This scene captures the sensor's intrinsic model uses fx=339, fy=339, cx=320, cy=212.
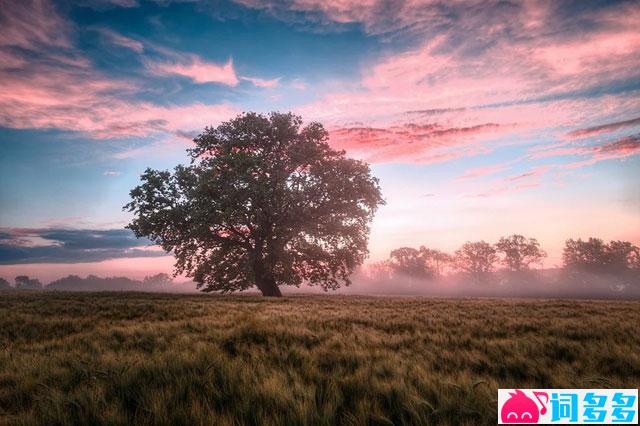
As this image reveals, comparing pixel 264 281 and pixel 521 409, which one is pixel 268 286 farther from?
pixel 521 409

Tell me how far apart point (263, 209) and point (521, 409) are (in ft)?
76.0

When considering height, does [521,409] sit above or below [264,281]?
above

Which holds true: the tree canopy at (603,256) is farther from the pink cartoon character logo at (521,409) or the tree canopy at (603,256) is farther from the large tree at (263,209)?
the pink cartoon character logo at (521,409)

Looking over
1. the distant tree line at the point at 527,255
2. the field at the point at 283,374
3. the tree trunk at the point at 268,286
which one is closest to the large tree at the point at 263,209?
the tree trunk at the point at 268,286

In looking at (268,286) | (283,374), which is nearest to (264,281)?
(268,286)

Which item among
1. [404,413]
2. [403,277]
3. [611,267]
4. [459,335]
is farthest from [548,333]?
[611,267]

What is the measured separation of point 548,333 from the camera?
25.0ft

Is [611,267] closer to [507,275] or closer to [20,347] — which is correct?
[507,275]

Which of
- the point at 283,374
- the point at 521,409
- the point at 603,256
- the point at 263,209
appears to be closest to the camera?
the point at 521,409

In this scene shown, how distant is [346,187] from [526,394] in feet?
74.1

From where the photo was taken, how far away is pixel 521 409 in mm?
2875

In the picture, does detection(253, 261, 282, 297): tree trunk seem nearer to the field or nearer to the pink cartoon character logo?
the field

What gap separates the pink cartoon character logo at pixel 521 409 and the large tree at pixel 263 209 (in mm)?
21303

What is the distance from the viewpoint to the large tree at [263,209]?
24.0 metres
